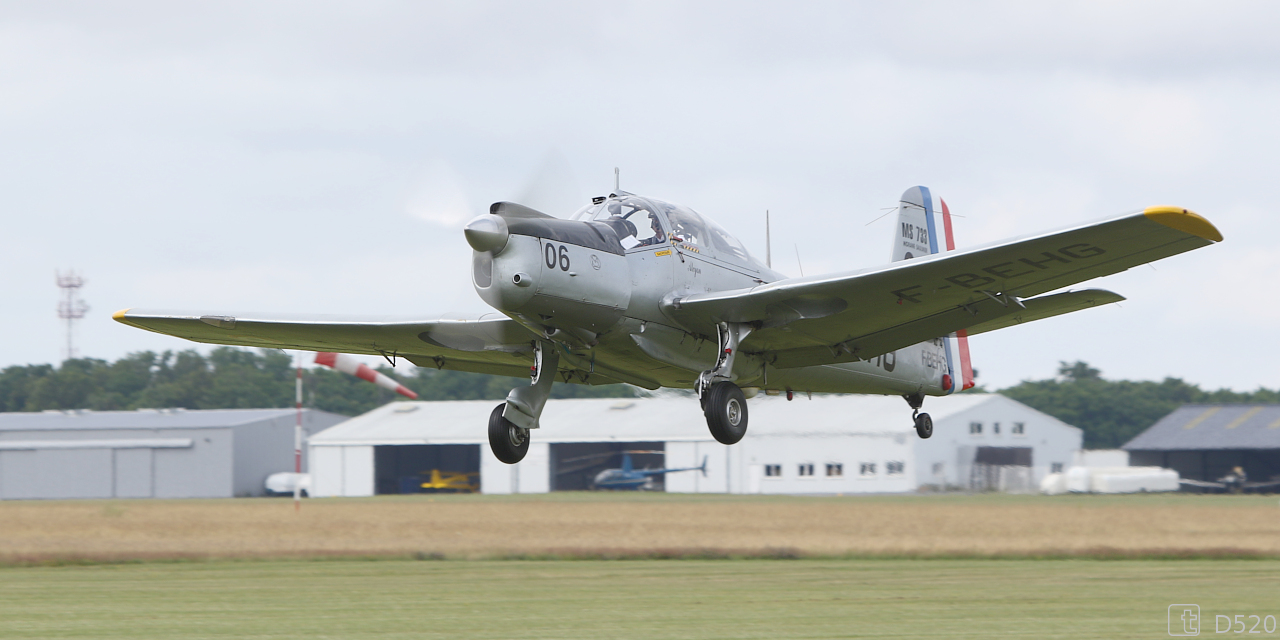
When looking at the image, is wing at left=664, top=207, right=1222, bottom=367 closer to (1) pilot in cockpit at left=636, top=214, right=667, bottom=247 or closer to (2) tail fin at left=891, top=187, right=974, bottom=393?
(1) pilot in cockpit at left=636, top=214, right=667, bottom=247

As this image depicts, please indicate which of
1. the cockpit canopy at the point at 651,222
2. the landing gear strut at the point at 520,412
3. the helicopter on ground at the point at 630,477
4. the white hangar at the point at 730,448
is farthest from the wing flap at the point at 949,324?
the helicopter on ground at the point at 630,477

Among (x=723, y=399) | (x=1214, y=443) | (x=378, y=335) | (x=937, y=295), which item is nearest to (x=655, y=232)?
(x=723, y=399)

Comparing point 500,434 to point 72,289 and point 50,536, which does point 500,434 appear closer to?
point 50,536

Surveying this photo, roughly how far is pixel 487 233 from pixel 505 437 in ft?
11.3

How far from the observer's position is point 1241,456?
6888 centimetres

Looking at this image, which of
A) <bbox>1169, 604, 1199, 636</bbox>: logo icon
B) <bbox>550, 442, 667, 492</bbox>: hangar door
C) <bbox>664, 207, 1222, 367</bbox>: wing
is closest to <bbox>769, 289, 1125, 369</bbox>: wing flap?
<bbox>664, 207, 1222, 367</bbox>: wing

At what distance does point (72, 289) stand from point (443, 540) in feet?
324

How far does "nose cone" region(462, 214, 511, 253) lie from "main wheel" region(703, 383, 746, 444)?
→ 2922 millimetres

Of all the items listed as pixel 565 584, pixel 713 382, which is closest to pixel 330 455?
pixel 565 584

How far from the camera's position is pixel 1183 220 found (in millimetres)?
10312

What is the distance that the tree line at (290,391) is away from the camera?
10144cm

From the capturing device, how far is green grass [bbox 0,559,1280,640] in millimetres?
19016

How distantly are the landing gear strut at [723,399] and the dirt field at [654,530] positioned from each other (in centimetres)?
1937

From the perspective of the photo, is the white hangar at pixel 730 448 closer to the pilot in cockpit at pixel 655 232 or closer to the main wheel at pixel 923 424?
the main wheel at pixel 923 424
